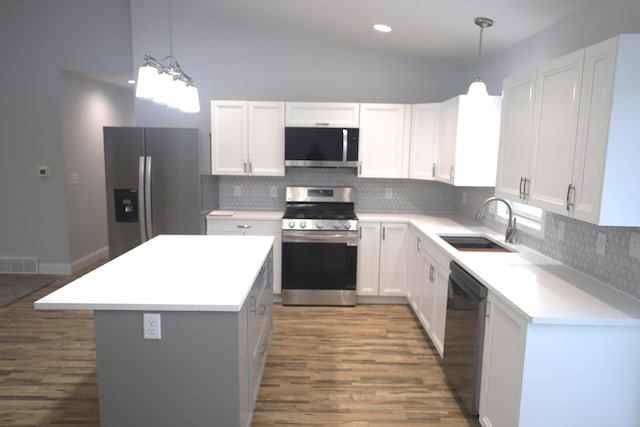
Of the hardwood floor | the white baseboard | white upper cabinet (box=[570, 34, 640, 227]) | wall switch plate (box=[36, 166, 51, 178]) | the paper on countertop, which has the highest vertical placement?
white upper cabinet (box=[570, 34, 640, 227])

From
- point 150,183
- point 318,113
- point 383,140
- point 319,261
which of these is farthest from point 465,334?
point 150,183

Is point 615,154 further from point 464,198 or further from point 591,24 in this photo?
point 464,198

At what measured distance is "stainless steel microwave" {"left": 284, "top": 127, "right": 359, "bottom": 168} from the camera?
4305 mm

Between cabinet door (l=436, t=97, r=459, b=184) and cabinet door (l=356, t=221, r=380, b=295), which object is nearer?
cabinet door (l=436, t=97, r=459, b=184)

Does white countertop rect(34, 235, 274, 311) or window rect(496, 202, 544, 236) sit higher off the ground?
window rect(496, 202, 544, 236)

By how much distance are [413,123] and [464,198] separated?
96 cm

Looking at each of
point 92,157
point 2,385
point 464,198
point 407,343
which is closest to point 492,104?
point 464,198

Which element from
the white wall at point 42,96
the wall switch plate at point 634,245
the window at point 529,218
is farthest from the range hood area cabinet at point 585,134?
the white wall at point 42,96

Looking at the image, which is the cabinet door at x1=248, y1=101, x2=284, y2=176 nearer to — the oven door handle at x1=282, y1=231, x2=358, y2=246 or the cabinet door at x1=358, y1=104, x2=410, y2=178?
the oven door handle at x1=282, y1=231, x2=358, y2=246

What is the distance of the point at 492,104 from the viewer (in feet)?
11.4

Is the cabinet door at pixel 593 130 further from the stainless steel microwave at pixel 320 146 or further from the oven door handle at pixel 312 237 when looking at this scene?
the stainless steel microwave at pixel 320 146

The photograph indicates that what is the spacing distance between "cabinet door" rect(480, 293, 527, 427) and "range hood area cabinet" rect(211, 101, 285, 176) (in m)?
2.78

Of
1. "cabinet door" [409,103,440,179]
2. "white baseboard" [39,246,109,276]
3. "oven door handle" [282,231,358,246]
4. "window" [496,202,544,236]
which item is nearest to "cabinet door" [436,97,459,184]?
"cabinet door" [409,103,440,179]

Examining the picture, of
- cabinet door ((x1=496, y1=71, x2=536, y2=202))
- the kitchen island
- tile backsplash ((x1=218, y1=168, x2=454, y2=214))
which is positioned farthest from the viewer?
tile backsplash ((x1=218, y1=168, x2=454, y2=214))
